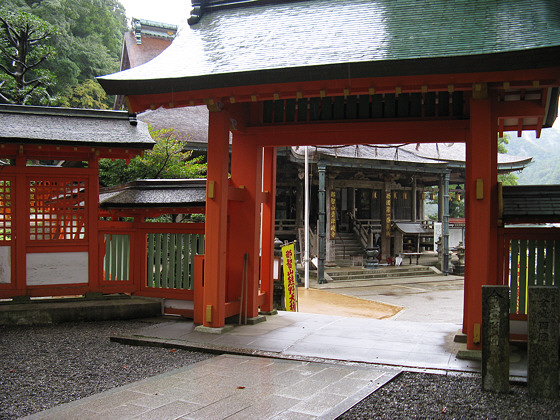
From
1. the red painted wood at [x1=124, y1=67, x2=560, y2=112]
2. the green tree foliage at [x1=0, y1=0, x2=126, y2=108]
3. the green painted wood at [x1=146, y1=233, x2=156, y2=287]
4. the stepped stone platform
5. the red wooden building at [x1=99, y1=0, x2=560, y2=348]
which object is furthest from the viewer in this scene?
the green tree foliage at [x1=0, y1=0, x2=126, y2=108]

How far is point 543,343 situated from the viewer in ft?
15.2

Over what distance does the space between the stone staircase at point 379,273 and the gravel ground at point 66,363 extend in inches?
568

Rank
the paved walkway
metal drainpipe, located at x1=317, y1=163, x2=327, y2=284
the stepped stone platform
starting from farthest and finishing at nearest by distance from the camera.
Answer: metal drainpipe, located at x1=317, y1=163, x2=327, y2=284
the stepped stone platform
the paved walkway

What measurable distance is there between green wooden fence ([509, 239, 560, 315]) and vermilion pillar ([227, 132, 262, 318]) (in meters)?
3.69

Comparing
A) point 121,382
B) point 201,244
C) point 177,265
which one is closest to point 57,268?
point 177,265

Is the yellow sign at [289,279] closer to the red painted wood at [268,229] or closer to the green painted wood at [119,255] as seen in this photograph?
the red painted wood at [268,229]

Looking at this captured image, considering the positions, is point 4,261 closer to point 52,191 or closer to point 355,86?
point 52,191

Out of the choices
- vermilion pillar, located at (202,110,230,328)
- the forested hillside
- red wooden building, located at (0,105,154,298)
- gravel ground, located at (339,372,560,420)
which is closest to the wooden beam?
vermilion pillar, located at (202,110,230,328)

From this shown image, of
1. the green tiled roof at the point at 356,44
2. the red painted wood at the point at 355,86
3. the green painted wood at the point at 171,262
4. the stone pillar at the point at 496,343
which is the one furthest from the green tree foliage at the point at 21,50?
the stone pillar at the point at 496,343

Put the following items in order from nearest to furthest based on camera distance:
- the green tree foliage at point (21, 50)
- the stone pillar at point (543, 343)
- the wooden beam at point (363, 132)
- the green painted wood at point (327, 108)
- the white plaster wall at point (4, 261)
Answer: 1. the stone pillar at point (543, 343)
2. the wooden beam at point (363, 132)
3. the green painted wood at point (327, 108)
4. the white plaster wall at point (4, 261)
5. the green tree foliage at point (21, 50)

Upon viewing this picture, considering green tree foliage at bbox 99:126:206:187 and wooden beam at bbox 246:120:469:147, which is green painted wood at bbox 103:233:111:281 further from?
green tree foliage at bbox 99:126:206:187

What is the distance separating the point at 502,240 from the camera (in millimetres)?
6207

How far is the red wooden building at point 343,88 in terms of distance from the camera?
5.69 meters

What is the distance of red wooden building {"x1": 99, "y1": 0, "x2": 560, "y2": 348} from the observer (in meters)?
5.69
